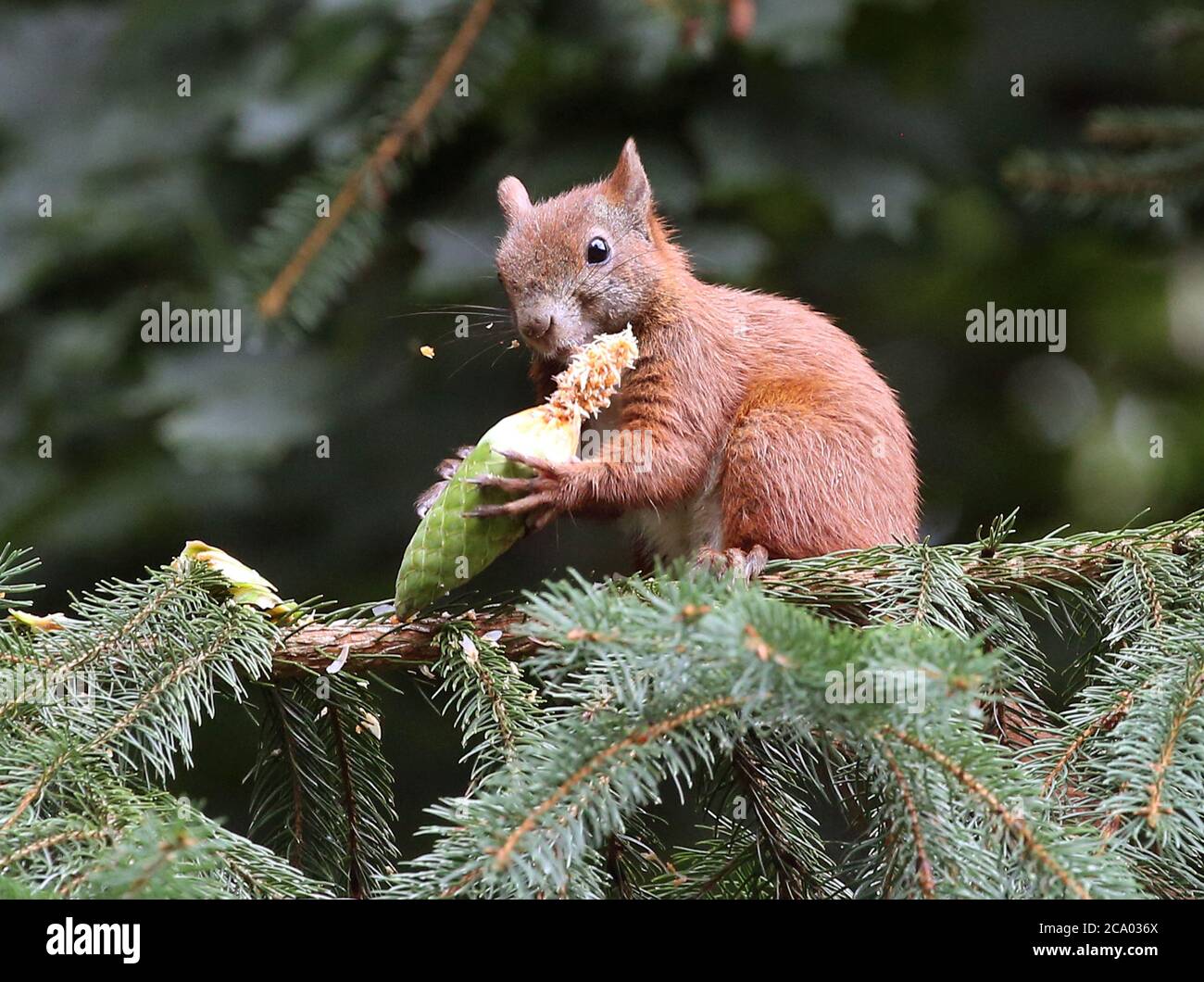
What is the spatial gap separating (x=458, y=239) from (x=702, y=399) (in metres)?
0.63

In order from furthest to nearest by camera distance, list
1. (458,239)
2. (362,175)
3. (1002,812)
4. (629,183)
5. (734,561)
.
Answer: (458,239) < (629,183) < (734,561) < (362,175) < (1002,812)

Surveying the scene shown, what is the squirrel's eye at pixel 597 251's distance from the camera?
1.65 metres

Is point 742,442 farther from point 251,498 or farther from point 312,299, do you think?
point 251,498

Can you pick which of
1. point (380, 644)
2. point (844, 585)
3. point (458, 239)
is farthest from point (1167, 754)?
point (458, 239)

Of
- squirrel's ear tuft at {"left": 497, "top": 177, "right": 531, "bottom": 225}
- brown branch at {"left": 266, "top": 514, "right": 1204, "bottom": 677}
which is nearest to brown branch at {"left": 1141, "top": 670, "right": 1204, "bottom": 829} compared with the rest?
brown branch at {"left": 266, "top": 514, "right": 1204, "bottom": 677}

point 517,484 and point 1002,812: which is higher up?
point 517,484

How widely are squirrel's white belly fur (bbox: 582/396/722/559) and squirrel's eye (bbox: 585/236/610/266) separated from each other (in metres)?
0.18

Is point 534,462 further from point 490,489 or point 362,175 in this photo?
point 362,175

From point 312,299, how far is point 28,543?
1.38m

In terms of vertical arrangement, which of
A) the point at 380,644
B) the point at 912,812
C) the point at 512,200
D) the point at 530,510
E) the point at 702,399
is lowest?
the point at 912,812

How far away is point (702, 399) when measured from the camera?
5.32 ft

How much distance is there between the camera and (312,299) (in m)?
1.17

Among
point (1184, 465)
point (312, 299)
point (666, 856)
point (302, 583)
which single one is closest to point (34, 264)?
point (302, 583)

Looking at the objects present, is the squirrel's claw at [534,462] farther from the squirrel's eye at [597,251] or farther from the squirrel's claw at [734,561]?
the squirrel's eye at [597,251]
